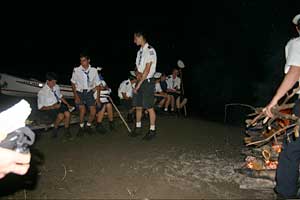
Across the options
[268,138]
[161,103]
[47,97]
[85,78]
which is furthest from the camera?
[161,103]

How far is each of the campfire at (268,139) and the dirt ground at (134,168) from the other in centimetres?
31

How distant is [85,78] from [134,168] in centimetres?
320

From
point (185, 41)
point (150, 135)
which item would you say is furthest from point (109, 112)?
point (185, 41)

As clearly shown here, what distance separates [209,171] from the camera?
5.62 meters

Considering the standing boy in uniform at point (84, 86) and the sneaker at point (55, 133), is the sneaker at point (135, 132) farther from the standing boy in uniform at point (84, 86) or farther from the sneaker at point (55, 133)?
the sneaker at point (55, 133)

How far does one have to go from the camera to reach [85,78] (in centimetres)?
818

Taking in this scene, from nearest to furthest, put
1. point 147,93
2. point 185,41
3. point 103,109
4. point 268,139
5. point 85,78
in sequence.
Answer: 1. point 268,139
2. point 147,93
3. point 85,78
4. point 103,109
5. point 185,41

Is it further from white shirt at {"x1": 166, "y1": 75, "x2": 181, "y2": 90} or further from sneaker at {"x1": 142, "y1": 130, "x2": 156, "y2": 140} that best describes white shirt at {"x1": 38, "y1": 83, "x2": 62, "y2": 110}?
white shirt at {"x1": 166, "y1": 75, "x2": 181, "y2": 90}

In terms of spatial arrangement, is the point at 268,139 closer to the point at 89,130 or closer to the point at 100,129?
the point at 100,129

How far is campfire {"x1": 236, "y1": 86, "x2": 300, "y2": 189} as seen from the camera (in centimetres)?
430

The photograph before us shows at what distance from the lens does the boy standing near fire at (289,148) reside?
13.4 ft

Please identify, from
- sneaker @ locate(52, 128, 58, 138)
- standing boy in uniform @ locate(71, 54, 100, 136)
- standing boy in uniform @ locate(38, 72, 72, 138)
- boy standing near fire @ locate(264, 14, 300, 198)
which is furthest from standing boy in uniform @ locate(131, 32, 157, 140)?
boy standing near fire @ locate(264, 14, 300, 198)

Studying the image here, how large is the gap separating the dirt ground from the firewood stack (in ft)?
1.04

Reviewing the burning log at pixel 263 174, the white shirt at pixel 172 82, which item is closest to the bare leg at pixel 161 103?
the white shirt at pixel 172 82
